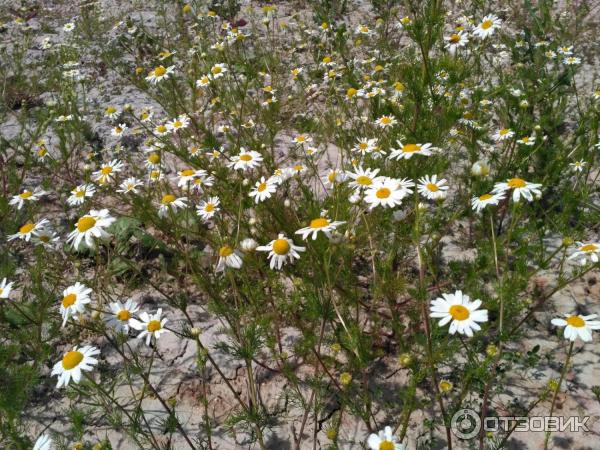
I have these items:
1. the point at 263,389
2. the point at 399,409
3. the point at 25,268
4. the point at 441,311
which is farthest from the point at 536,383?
the point at 25,268

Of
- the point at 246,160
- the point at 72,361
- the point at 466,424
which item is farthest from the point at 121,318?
the point at 466,424

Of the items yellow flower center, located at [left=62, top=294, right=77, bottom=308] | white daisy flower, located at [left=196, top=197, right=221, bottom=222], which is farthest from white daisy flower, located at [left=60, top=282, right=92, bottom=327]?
white daisy flower, located at [left=196, top=197, right=221, bottom=222]

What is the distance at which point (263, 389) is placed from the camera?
231cm

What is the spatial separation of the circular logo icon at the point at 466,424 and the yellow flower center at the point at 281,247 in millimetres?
1034

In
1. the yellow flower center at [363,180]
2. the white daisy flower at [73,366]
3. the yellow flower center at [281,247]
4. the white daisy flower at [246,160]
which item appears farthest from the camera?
the white daisy flower at [246,160]

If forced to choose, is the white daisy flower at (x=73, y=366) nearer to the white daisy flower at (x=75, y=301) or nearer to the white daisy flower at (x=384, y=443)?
the white daisy flower at (x=75, y=301)

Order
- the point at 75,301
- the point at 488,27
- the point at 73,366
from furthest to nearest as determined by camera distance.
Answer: the point at 488,27 → the point at 75,301 → the point at 73,366

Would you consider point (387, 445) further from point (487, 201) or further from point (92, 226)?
point (92, 226)

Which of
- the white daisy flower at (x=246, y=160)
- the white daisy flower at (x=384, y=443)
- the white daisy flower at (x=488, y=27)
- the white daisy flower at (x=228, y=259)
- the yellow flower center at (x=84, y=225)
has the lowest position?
the white daisy flower at (x=384, y=443)

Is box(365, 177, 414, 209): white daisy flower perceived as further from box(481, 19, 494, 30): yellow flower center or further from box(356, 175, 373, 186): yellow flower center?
box(481, 19, 494, 30): yellow flower center

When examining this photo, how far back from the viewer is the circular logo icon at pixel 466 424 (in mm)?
1922

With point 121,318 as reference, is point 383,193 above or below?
above

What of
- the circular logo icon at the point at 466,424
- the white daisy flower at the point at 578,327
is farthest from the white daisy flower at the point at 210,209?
the white daisy flower at the point at 578,327

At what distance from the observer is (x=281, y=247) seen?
1.96 m
